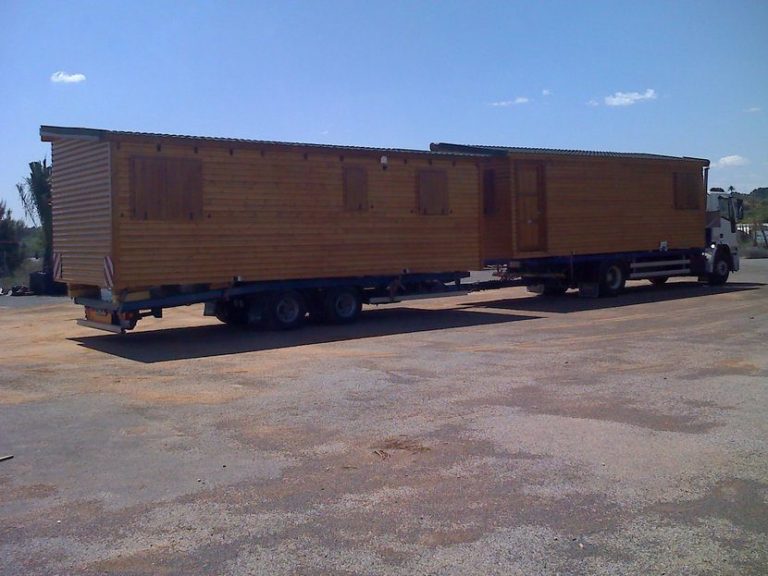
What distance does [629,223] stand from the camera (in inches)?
958

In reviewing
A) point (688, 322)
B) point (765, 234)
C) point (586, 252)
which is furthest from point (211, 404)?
point (765, 234)

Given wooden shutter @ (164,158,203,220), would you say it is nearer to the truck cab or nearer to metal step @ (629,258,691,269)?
metal step @ (629,258,691,269)

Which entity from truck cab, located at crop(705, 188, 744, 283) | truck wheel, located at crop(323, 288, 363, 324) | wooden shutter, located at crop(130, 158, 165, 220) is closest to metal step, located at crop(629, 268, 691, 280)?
truck cab, located at crop(705, 188, 744, 283)

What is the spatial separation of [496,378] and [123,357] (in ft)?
21.1

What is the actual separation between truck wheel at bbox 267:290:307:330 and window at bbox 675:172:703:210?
13.6 metres

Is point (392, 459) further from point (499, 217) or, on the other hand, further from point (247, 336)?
point (499, 217)

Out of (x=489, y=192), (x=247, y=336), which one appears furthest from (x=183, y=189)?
(x=489, y=192)

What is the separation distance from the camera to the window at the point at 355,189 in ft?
59.8

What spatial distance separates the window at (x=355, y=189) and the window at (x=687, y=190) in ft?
38.5

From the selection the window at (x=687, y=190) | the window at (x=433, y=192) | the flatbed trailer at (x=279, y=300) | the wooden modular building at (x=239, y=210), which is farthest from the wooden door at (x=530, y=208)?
the window at (x=687, y=190)

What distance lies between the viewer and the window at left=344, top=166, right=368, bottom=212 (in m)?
18.2

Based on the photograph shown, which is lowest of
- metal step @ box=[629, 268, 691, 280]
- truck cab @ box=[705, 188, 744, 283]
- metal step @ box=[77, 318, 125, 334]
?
metal step @ box=[77, 318, 125, 334]

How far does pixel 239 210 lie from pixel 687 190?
15.4 m

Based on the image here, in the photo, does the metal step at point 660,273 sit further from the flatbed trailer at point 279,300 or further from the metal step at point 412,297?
the flatbed trailer at point 279,300
